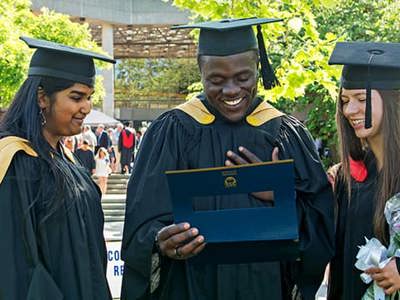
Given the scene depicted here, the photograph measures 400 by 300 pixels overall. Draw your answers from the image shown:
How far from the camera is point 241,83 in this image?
2994mm

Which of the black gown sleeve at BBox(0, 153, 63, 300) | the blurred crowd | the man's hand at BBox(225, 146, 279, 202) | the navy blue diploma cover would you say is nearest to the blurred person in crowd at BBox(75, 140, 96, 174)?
the blurred crowd

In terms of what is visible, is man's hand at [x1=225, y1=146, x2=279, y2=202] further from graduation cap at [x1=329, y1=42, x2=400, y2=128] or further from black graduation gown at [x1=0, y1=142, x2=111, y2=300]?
black graduation gown at [x1=0, y1=142, x2=111, y2=300]

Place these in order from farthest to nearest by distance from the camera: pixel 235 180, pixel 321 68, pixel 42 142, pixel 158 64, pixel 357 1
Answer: pixel 158 64 → pixel 357 1 → pixel 321 68 → pixel 42 142 → pixel 235 180

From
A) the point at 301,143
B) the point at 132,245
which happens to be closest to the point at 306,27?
the point at 301,143

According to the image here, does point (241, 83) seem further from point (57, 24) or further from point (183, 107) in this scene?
point (57, 24)

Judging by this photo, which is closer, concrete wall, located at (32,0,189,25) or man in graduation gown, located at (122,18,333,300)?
man in graduation gown, located at (122,18,333,300)

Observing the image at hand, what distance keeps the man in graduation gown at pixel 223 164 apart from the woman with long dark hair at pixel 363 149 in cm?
16

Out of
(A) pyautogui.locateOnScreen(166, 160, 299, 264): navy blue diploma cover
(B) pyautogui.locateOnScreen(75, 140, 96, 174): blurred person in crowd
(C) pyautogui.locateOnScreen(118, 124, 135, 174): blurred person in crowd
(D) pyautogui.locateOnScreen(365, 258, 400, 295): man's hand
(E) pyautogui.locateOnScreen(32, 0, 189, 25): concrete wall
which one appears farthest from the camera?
(E) pyautogui.locateOnScreen(32, 0, 189, 25): concrete wall

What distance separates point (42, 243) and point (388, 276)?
1.46 m

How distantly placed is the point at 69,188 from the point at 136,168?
0.37 meters

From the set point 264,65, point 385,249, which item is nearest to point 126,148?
point 264,65

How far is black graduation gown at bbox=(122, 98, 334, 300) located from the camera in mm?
3016

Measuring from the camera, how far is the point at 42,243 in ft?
9.04

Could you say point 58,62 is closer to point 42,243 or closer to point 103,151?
point 42,243
